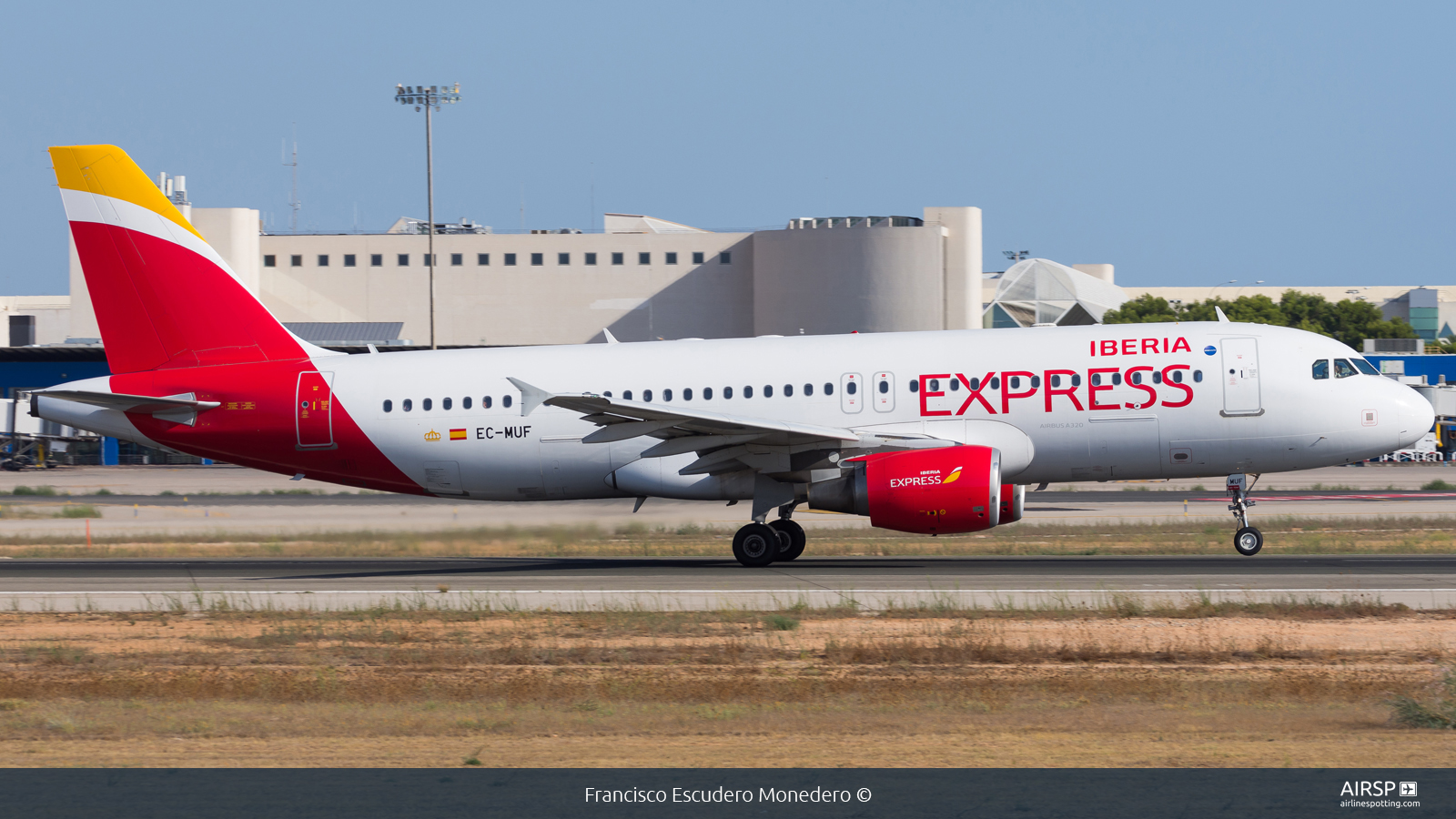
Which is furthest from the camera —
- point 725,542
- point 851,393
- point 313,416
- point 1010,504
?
point 725,542

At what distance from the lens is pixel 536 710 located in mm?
12445

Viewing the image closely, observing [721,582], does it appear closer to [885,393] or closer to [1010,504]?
[885,393]

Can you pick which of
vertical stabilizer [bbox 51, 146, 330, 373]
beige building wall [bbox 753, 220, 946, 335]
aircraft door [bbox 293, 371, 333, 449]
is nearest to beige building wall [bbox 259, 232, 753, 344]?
beige building wall [bbox 753, 220, 946, 335]

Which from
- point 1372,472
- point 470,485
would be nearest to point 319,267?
point 1372,472

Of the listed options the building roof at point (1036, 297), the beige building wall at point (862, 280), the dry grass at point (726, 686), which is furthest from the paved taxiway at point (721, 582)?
the building roof at point (1036, 297)

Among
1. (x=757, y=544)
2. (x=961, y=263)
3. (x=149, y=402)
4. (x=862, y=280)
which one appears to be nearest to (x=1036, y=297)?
(x=961, y=263)

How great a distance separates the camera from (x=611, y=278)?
101938 mm

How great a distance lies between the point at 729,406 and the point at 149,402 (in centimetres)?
1112

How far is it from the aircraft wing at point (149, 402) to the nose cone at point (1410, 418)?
72.0 feet

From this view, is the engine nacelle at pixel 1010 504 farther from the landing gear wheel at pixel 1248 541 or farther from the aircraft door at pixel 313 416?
the aircraft door at pixel 313 416

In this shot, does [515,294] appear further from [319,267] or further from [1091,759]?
[1091,759]

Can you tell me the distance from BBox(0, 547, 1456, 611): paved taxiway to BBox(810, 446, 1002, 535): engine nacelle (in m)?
0.93
